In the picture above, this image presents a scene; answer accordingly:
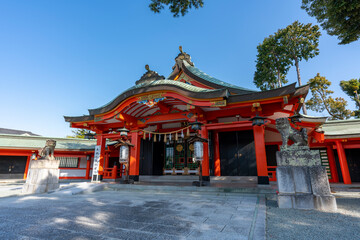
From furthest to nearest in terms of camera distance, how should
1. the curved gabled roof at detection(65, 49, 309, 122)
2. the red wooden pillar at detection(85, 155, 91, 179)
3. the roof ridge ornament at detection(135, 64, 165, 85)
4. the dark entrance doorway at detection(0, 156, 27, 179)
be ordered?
the red wooden pillar at detection(85, 155, 91, 179)
the dark entrance doorway at detection(0, 156, 27, 179)
the roof ridge ornament at detection(135, 64, 165, 85)
the curved gabled roof at detection(65, 49, 309, 122)

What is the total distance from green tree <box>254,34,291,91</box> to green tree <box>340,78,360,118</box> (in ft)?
26.1

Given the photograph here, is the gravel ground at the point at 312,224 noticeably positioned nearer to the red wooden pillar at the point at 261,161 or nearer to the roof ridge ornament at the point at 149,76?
the red wooden pillar at the point at 261,161

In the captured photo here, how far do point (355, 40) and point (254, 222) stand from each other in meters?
6.45

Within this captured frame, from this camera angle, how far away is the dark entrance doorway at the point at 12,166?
15.6 metres

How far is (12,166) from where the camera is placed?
15977 mm

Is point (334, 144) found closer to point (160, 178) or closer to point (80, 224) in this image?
point (160, 178)

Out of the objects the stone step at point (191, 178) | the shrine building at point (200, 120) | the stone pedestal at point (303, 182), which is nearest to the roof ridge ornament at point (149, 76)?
the shrine building at point (200, 120)

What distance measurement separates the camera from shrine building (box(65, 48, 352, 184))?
7695 millimetres

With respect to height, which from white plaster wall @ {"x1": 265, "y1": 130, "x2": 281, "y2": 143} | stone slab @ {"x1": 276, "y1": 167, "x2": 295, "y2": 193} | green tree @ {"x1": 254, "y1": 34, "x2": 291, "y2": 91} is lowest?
stone slab @ {"x1": 276, "y1": 167, "x2": 295, "y2": 193}

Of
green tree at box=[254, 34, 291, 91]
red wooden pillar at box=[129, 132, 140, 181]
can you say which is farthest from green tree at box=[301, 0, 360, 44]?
green tree at box=[254, 34, 291, 91]

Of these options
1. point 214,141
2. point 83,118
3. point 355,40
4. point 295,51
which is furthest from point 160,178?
point 295,51

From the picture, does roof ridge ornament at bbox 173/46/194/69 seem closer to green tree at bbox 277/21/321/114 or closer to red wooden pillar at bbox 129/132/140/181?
red wooden pillar at bbox 129/132/140/181

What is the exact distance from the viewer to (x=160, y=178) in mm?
11805

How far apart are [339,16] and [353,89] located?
Answer: 2478 cm
